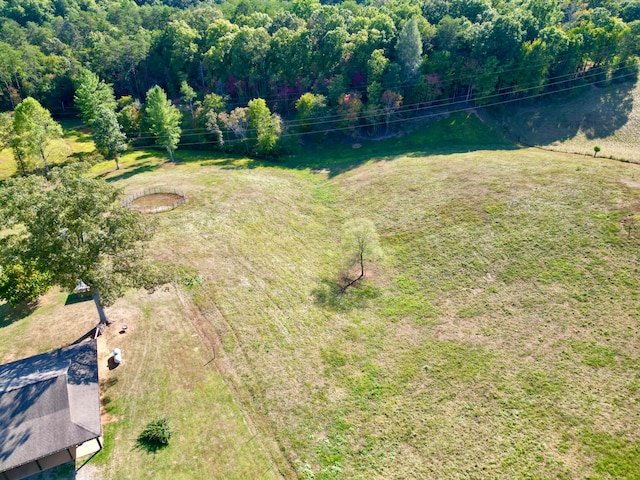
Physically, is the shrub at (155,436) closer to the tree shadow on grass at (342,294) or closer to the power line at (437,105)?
the tree shadow on grass at (342,294)

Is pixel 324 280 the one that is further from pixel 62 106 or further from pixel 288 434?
pixel 62 106

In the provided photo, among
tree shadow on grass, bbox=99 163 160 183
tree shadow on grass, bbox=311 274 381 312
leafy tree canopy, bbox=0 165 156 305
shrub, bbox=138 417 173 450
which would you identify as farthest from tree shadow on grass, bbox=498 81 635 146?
shrub, bbox=138 417 173 450

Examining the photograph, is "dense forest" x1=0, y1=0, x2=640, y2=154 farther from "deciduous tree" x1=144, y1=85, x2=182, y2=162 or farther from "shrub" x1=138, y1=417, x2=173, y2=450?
"shrub" x1=138, y1=417, x2=173, y2=450

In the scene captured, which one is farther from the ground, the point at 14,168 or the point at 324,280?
the point at 14,168

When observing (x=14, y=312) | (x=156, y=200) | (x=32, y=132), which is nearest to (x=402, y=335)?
(x=14, y=312)

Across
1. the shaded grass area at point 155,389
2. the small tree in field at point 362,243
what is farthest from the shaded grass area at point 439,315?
the shaded grass area at point 155,389

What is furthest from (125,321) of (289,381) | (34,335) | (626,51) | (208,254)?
(626,51)

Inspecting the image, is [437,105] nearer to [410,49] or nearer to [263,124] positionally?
[410,49]
